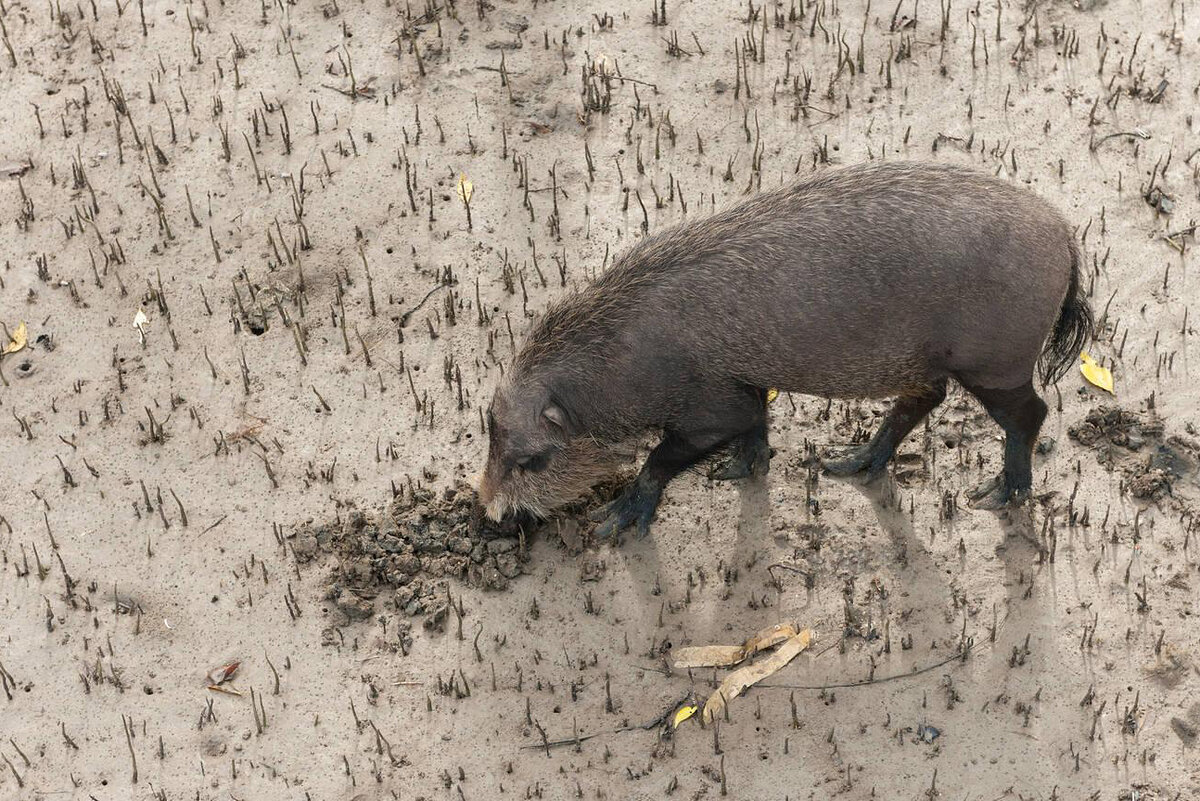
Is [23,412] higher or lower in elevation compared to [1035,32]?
lower

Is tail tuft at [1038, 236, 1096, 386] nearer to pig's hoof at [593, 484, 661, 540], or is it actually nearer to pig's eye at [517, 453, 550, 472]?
pig's hoof at [593, 484, 661, 540]

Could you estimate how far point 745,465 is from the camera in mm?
7379

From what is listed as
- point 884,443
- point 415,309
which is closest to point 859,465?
point 884,443

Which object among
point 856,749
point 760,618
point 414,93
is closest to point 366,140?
point 414,93

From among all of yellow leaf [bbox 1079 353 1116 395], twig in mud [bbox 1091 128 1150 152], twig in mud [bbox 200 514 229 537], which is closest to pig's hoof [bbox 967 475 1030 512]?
yellow leaf [bbox 1079 353 1116 395]

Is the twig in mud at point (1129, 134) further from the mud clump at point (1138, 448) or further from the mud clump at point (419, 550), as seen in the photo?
the mud clump at point (419, 550)

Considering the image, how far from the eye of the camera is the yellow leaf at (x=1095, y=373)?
302 inches

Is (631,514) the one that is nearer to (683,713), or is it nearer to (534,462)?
(534,462)

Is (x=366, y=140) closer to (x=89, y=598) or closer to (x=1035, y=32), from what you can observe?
(x=89, y=598)

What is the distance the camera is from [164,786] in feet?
20.7

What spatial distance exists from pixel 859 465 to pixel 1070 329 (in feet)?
4.20

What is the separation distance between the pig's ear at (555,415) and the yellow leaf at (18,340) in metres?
3.51

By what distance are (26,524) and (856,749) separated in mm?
4433

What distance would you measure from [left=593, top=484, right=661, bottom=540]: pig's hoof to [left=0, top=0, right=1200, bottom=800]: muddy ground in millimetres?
104
